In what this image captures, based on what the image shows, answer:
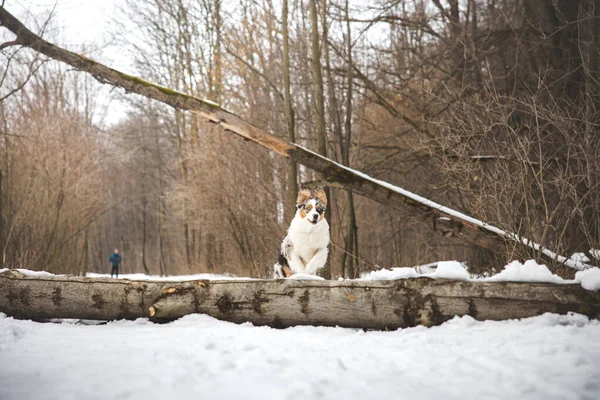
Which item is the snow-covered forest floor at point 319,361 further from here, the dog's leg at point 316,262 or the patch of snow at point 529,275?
the dog's leg at point 316,262

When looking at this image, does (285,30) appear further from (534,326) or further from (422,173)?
(534,326)

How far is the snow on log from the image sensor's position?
7.00 meters

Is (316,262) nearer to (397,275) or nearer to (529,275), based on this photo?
(397,275)

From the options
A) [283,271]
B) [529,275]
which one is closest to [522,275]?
[529,275]

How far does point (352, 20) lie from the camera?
33.2ft

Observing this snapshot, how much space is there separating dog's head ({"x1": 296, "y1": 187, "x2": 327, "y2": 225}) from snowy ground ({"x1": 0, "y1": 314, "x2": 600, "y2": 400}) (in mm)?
1740

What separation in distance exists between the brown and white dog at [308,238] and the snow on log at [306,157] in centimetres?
195

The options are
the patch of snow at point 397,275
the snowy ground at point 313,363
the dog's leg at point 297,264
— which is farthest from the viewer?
the dog's leg at point 297,264

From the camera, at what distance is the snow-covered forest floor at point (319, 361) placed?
91.0 inches

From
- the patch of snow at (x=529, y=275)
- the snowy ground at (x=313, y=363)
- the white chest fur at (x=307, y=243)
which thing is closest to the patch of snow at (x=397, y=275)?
the snowy ground at (x=313, y=363)

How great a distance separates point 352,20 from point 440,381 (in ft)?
30.8

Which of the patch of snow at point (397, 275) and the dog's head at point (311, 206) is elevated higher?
the dog's head at point (311, 206)

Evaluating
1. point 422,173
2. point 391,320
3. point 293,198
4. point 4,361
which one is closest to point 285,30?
point 293,198

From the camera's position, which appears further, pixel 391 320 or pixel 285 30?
pixel 285 30
